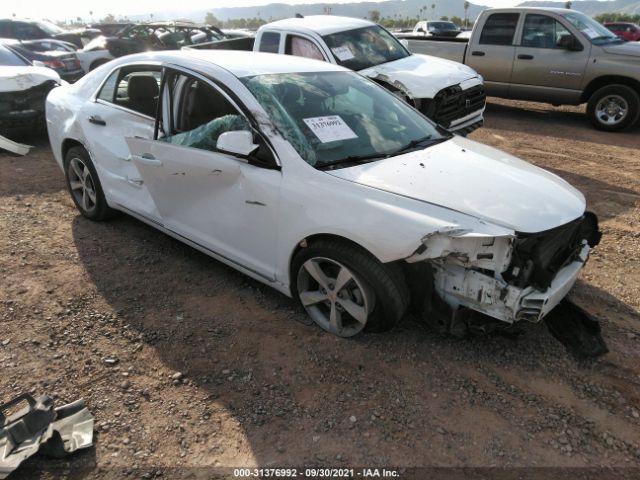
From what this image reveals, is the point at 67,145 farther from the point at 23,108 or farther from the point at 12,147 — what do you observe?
the point at 23,108

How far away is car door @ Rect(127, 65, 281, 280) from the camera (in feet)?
10.1

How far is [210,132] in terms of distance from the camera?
334 cm

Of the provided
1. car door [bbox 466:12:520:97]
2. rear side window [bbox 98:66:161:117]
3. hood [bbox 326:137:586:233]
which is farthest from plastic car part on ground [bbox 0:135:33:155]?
car door [bbox 466:12:520:97]

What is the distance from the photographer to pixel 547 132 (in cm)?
843

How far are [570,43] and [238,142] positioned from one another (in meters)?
7.57

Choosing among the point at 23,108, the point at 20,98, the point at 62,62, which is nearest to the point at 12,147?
the point at 23,108

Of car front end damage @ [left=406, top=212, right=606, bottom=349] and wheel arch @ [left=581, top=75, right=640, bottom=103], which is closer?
car front end damage @ [left=406, top=212, right=606, bottom=349]

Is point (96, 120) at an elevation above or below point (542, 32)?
below

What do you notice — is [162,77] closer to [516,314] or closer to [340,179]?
[340,179]

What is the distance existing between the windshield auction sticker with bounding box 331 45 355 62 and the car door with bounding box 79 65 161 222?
11.7 feet

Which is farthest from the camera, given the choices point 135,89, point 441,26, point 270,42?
point 441,26

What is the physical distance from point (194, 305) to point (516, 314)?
2.08 meters

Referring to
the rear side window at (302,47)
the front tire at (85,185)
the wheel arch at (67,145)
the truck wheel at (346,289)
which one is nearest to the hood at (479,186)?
the truck wheel at (346,289)

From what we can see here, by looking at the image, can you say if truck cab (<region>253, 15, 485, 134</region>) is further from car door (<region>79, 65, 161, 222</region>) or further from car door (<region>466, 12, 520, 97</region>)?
car door (<region>79, 65, 161, 222</region>)
